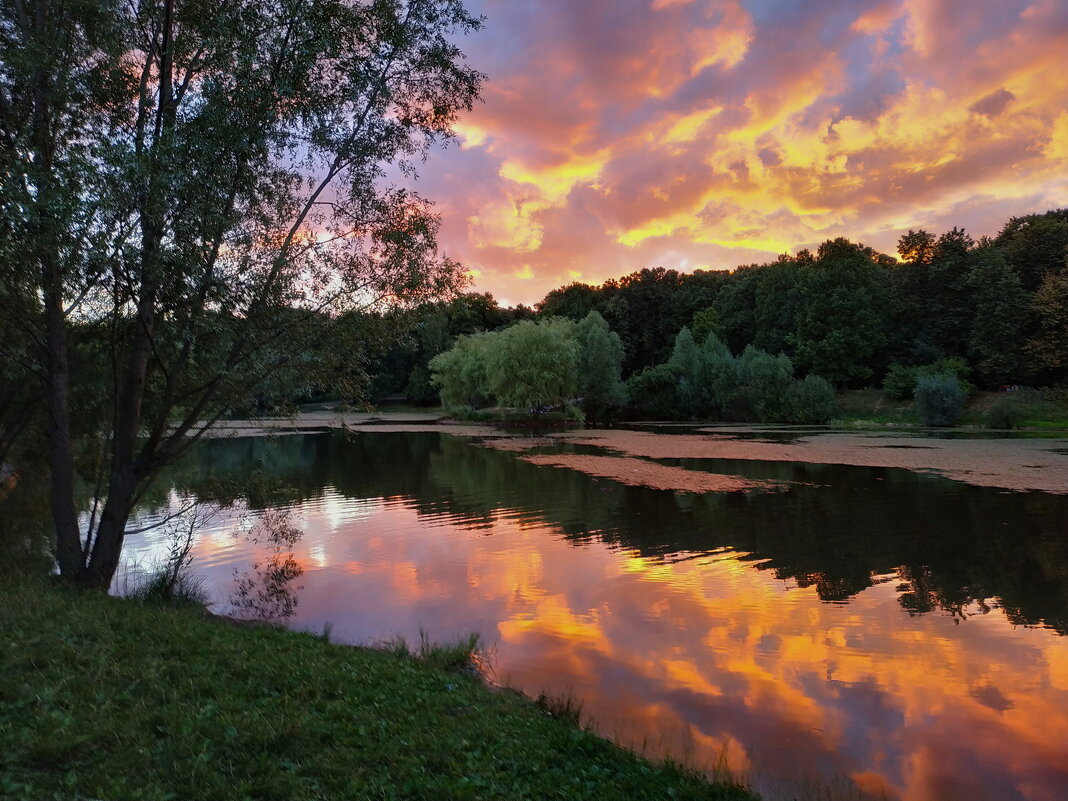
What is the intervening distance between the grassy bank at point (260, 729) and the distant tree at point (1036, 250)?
71.0m

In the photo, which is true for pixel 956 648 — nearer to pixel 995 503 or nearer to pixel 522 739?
pixel 522 739

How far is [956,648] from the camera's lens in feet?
32.0

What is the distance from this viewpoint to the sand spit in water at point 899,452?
26105 millimetres

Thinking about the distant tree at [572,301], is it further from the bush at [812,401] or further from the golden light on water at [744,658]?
the golden light on water at [744,658]

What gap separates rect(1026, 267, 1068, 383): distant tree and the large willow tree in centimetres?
5727

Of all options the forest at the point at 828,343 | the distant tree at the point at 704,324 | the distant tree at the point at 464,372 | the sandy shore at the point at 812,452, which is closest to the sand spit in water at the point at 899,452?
the sandy shore at the point at 812,452

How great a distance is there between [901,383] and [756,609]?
188ft

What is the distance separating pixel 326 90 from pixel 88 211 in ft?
15.4

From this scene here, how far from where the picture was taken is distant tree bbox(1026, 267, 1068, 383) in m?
52.0

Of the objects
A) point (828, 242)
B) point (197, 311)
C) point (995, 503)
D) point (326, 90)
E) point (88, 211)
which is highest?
point (828, 242)

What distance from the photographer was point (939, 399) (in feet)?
170

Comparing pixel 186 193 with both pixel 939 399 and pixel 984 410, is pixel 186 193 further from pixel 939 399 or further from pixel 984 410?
pixel 984 410

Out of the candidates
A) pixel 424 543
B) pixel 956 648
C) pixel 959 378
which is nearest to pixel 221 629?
pixel 424 543

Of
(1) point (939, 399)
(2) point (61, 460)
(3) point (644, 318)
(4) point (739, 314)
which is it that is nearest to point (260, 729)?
(2) point (61, 460)
